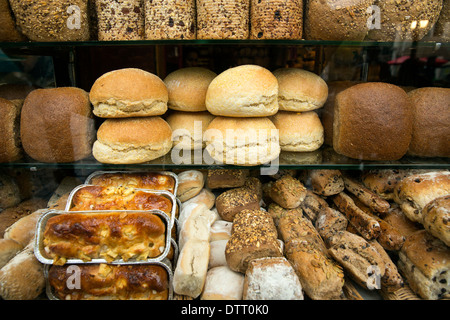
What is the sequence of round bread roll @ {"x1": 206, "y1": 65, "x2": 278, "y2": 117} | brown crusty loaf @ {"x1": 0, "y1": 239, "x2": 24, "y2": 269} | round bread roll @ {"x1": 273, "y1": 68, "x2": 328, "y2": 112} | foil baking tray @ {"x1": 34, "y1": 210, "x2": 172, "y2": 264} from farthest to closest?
round bread roll @ {"x1": 273, "y1": 68, "x2": 328, "y2": 112} → round bread roll @ {"x1": 206, "y1": 65, "x2": 278, "y2": 117} → brown crusty loaf @ {"x1": 0, "y1": 239, "x2": 24, "y2": 269} → foil baking tray @ {"x1": 34, "y1": 210, "x2": 172, "y2": 264}

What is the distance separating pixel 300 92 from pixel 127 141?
1214 mm

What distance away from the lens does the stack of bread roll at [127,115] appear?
1.63 m

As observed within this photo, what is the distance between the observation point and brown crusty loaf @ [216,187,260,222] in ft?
6.07

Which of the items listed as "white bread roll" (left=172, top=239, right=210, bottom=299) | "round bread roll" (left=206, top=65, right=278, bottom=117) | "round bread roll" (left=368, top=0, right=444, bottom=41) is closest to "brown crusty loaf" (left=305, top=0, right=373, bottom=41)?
"round bread roll" (left=368, top=0, right=444, bottom=41)

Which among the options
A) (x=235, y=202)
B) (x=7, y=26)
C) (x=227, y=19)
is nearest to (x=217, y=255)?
(x=235, y=202)

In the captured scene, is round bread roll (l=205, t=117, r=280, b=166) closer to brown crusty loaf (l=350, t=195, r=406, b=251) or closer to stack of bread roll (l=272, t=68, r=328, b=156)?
stack of bread roll (l=272, t=68, r=328, b=156)

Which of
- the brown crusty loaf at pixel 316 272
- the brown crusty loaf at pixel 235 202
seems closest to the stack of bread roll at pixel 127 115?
the brown crusty loaf at pixel 235 202

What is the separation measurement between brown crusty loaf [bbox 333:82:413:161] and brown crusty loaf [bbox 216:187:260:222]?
759 mm

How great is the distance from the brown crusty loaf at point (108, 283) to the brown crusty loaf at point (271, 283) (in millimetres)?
468

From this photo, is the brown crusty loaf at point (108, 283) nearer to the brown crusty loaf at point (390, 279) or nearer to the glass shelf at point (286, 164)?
the glass shelf at point (286, 164)

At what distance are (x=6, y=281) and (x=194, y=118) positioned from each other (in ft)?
4.70

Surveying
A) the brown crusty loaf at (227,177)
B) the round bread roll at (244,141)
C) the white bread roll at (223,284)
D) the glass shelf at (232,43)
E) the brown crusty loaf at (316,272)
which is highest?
the glass shelf at (232,43)

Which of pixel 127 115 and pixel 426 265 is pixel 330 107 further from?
pixel 127 115

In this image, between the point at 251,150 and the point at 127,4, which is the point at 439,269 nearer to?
the point at 251,150
